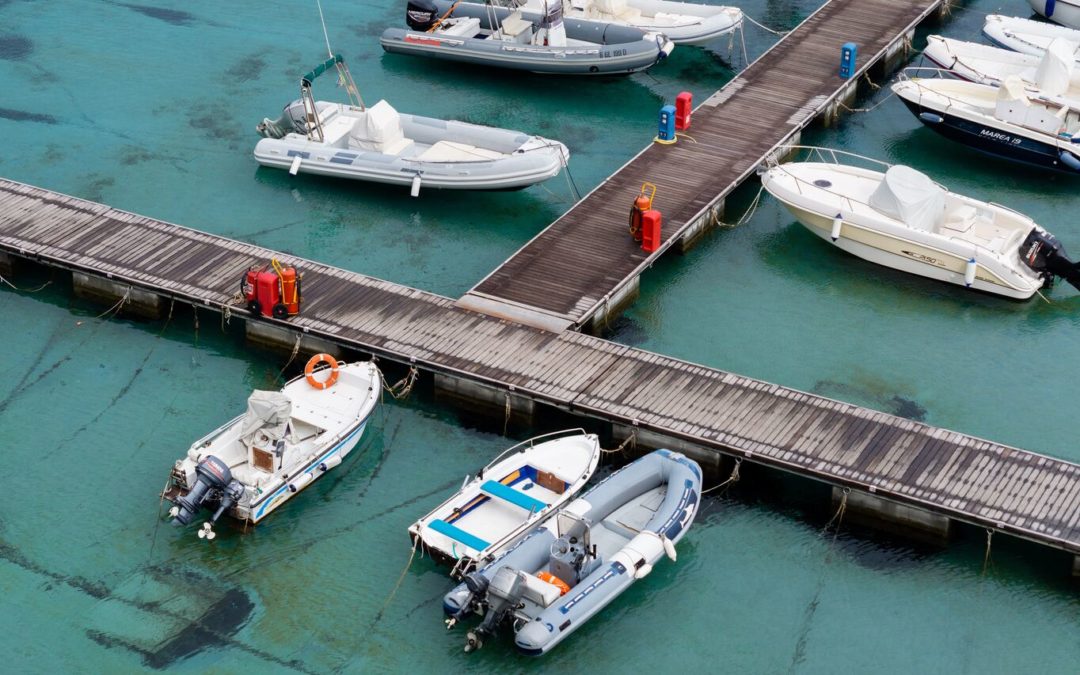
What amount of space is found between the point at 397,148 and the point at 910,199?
11.8 metres

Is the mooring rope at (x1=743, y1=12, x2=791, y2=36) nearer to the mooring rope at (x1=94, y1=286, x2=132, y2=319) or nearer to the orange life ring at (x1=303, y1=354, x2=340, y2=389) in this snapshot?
the orange life ring at (x1=303, y1=354, x2=340, y2=389)

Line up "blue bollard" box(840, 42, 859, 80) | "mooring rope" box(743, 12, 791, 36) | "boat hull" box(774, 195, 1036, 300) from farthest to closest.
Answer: "mooring rope" box(743, 12, 791, 36), "blue bollard" box(840, 42, 859, 80), "boat hull" box(774, 195, 1036, 300)

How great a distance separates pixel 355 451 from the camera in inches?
1024

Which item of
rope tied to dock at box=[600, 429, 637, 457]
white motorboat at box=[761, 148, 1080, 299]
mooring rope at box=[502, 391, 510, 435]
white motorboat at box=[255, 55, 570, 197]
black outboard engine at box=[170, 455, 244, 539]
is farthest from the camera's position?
white motorboat at box=[255, 55, 570, 197]

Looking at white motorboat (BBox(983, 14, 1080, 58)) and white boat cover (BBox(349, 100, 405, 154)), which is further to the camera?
white motorboat (BBox(983, 14, 1080, 58))

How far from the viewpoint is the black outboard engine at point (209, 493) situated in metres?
23.4

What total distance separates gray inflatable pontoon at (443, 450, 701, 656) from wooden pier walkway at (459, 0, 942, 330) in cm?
481

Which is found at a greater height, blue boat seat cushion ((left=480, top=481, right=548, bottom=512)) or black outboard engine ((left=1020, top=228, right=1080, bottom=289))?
black outboard engine ((left=1020, top=228, right=1080, bottom=289))

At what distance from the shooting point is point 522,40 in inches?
1550

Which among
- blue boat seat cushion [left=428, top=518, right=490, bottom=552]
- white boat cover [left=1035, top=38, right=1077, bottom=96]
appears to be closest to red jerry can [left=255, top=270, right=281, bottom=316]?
blue boat seat cushion [left=428, top=518, right=490, bottom=552]

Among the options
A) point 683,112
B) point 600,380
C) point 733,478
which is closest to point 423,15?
point 683,112

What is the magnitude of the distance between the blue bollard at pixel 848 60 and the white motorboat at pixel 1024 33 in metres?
4.35

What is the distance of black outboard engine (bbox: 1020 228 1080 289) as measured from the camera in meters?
29.6

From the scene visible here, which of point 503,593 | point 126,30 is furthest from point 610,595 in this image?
point 126,30
